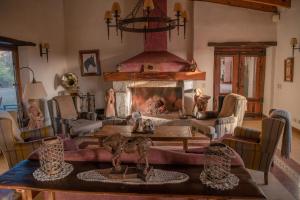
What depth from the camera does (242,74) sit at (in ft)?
22.5

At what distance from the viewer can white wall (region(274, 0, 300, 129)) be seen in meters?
5.42

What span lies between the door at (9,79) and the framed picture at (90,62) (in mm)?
1938

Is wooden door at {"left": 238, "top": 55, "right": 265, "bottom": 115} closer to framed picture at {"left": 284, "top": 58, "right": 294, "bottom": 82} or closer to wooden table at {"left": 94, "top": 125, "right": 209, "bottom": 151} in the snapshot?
framed picture at {"left": 284, "top": 58, "right": 294, "bottom": 82}

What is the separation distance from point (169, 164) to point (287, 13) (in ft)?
18.1

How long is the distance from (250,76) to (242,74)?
24 centimetres

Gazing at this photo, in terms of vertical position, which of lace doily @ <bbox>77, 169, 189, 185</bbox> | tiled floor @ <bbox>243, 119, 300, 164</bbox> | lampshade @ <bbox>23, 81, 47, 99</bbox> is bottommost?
tiled floor @ <bbox>243, 119, 300, 164</bbox>

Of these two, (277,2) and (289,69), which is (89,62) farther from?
(289,69)

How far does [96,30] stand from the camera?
697 cm

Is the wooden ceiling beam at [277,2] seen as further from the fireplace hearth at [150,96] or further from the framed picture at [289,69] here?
the fireplace hearth at [150,96]

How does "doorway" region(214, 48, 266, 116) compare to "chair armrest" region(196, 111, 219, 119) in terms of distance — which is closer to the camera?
"chair armrest" region(196, 111, 219, 119)

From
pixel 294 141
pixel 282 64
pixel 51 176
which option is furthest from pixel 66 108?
pixel 282 64

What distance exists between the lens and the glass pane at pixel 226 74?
6.80m

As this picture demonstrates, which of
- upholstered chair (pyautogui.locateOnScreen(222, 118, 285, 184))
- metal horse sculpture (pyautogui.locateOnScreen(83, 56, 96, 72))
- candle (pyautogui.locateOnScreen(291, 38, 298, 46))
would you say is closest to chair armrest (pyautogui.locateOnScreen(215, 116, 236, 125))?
upholstered chair (pyautogui.locateOnScreen(222, 118, 285, 184))

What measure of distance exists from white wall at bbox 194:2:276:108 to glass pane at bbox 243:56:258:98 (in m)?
0.59
